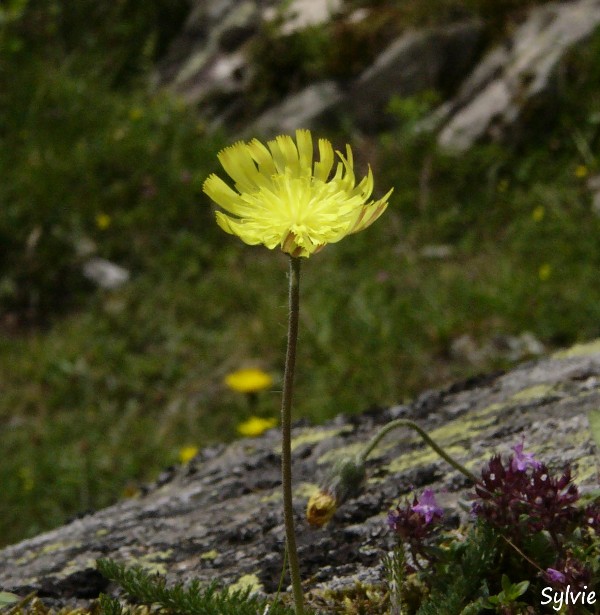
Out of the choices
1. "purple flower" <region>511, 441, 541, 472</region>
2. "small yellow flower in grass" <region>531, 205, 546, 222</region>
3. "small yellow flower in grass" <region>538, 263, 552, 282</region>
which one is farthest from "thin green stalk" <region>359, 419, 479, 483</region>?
"small yellow flower in grass" <region>531, 205, 546, 222</region>

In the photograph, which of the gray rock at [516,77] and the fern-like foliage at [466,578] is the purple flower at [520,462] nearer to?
the fern-like foliage at [466,578]

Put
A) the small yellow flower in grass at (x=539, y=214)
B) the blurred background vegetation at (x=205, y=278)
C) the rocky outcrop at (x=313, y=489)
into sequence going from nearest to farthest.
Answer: the rocky outcrop at (x=313, y=489) → the blurred background vegetation at (x=205, y=278) → the small yellow flower in grass at (x=539, y=214)

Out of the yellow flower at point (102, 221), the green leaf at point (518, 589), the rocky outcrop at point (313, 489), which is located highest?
the yellow flower at point (102, 221)

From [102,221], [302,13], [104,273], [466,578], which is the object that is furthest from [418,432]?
[302,13]

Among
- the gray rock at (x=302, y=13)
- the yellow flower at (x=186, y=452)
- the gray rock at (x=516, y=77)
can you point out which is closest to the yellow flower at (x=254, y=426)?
the yellow flower at (x=186, y=452)

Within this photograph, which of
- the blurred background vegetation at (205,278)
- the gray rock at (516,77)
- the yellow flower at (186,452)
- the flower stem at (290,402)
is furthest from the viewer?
the gray rock at (516,77)

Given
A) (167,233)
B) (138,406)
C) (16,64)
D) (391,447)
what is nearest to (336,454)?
(391,447)

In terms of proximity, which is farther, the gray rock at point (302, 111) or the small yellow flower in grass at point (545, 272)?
the gray rock at point (302, 111)
